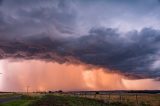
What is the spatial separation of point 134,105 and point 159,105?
467 centimetres

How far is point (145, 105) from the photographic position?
55406 millimetres

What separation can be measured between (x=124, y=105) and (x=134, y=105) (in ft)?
6.43

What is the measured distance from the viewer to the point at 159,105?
5438 cm

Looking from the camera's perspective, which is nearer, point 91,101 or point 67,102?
point 67,102

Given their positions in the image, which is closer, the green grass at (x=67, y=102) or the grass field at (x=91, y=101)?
the green grass at (x=67, y=102)

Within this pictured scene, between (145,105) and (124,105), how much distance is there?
13.5 feet

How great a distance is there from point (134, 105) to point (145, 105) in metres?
2.17

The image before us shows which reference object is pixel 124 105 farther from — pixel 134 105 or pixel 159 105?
pixel 159 105

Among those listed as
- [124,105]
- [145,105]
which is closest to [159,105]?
[145,105]

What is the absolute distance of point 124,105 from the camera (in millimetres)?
57531

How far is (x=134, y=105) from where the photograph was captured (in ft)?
186

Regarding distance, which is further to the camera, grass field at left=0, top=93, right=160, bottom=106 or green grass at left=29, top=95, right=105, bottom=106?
grass field at left=0, top=93, right=160, bottom=106

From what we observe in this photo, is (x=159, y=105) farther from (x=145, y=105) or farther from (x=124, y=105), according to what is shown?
(x=124, y=105)

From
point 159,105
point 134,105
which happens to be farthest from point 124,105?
point 159,105
